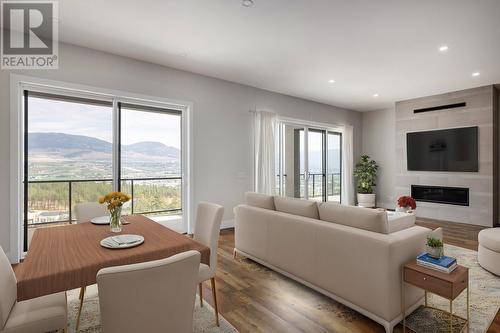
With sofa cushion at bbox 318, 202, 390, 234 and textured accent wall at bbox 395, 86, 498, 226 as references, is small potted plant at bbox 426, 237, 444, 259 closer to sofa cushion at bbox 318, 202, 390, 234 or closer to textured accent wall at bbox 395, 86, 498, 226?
sofa cushion at bbox 318, 202, 390, 234

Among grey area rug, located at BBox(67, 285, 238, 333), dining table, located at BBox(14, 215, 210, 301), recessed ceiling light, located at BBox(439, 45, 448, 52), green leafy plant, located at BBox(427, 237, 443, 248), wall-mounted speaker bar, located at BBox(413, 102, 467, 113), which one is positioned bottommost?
grey area rug, located at BBox(67, 285, 238, 333)

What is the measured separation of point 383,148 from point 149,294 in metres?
8.24

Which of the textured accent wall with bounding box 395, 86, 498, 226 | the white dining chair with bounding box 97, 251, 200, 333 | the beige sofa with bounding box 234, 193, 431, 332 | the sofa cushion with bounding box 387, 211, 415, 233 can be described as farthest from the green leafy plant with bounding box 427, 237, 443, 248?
the textured accent wall with bounding box 395, 86, 498, 226

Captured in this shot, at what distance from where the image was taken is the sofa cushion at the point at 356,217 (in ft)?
7.27

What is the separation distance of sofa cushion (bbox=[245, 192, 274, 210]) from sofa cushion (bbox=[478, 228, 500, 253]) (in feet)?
8.49

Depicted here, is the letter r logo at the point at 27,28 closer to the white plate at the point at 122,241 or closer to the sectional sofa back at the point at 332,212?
the white plate at the point at 122,241

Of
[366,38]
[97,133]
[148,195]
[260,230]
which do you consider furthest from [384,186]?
[97,133]

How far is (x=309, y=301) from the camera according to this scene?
2.52m

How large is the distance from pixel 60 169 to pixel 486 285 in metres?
5.59

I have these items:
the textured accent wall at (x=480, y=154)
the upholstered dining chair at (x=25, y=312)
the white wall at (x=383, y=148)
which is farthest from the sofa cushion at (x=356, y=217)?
the white wall at (x=383, y=148)

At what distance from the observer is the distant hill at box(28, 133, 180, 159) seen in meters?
3.70

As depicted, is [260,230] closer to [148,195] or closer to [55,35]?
[148,195]

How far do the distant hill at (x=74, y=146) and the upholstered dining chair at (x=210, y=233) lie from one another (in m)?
2.42

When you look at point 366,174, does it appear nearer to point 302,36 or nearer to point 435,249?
point 302,36
